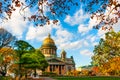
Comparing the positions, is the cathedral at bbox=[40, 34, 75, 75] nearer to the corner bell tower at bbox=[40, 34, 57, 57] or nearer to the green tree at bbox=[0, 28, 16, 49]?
the corner bell tower at bbox=[40, 34, 57, 57]

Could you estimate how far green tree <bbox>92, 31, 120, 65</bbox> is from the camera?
7306cm

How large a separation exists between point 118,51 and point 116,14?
65.8 m

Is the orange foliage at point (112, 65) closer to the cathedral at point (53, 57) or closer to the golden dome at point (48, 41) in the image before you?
the cathedral at point (53, 57)

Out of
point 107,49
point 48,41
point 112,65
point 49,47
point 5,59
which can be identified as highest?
point 48,41

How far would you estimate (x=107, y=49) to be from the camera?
247ft

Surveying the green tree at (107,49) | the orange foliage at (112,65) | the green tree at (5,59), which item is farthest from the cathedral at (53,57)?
the green tree at (5,59)

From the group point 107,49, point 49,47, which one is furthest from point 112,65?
point 49,47

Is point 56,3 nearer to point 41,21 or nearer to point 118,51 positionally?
point 41,21

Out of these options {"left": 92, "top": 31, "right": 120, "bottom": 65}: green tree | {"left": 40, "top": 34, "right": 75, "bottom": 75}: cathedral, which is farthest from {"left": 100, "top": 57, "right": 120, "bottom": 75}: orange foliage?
{"left": 40, "top": 34, "right": 75, "bottom": 75}: cathedral

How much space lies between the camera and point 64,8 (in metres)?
8.07

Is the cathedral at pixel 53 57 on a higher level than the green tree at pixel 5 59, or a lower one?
higher

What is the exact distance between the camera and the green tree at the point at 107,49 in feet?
240

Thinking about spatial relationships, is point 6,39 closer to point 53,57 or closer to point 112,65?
point 112,65

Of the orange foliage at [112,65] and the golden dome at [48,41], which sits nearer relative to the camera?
the orange foliage at [112,65]
